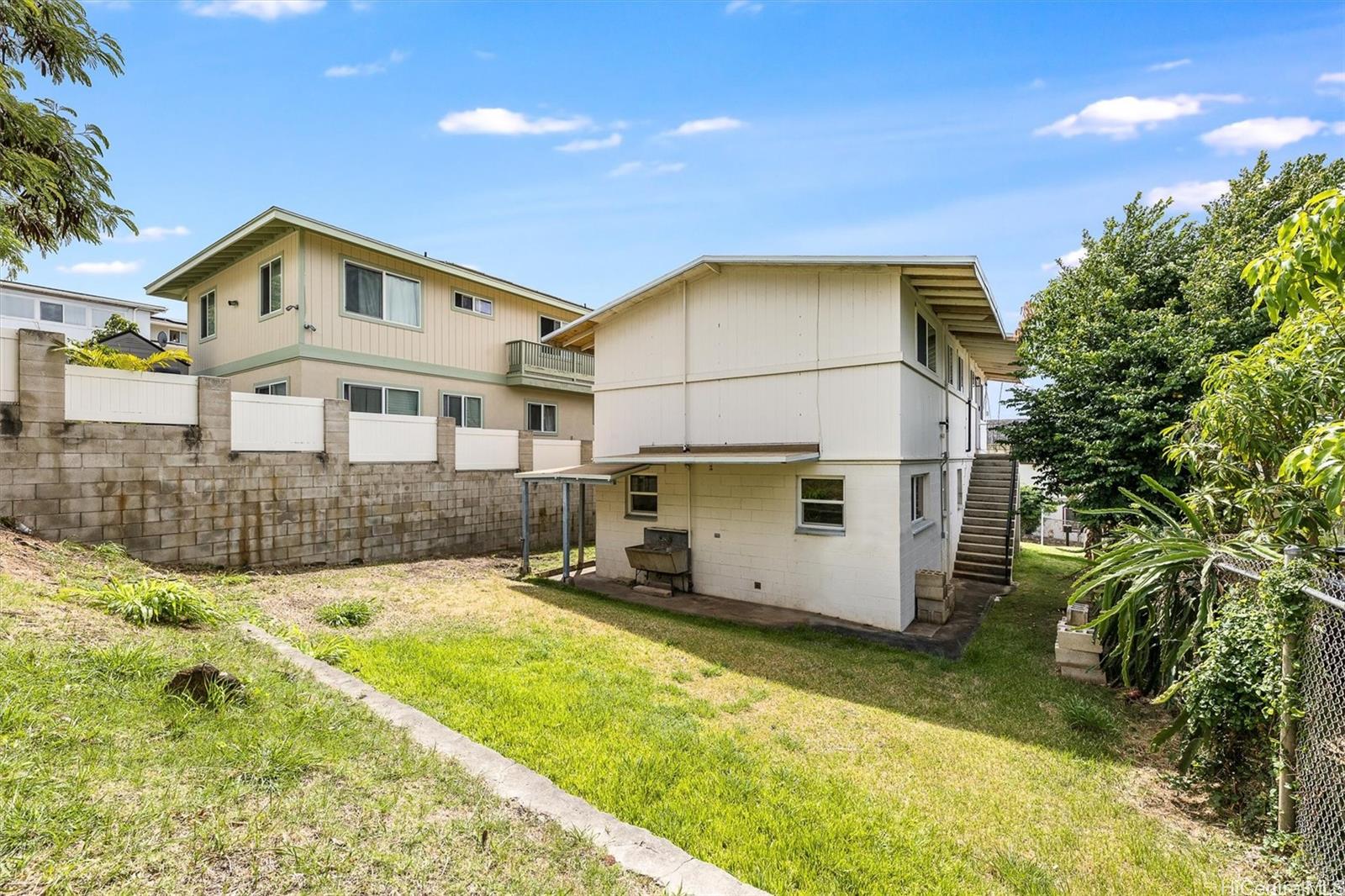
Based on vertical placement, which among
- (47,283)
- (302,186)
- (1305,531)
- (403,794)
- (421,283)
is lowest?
(403,794)

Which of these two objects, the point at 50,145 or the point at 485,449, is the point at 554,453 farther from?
the point at 50,145

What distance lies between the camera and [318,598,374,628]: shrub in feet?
25.0

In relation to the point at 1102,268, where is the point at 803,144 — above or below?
above

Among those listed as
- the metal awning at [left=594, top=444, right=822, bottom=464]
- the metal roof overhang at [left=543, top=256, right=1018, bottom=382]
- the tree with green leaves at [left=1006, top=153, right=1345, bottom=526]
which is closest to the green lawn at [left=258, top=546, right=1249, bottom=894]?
the metal awning at [left=594, top=444, right=822, bottom=464]

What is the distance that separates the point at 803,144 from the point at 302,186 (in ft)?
39.2

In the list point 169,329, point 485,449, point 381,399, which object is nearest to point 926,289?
point 485,449

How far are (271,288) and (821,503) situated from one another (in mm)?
13923

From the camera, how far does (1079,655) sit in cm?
709

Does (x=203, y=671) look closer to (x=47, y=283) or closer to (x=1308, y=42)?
(x=1308, y=42)

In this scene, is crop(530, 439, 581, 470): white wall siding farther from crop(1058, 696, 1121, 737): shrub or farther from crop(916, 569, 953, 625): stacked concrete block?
crop(1058, 696, 1121, 737): shrub

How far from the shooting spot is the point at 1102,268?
11141mm

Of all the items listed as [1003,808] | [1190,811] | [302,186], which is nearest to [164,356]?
[302,186]

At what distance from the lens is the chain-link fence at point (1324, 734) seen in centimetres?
324

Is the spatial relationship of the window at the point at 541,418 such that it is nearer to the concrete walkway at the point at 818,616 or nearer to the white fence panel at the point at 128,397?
the concrete walkway at the point at 818,616
